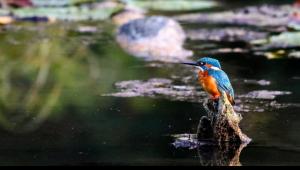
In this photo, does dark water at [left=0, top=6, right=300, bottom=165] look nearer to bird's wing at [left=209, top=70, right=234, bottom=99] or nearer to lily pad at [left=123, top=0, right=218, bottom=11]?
bird's wing at [left=209, top=70, right=234, bottom=99]

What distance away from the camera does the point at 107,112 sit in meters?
6.10

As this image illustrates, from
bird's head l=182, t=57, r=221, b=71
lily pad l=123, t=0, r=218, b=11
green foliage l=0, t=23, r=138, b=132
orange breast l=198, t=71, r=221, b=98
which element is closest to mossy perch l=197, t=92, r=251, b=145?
orange breast l=198, t=71, r=221, b=98

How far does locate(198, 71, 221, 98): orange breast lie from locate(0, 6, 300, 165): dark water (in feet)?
1.27

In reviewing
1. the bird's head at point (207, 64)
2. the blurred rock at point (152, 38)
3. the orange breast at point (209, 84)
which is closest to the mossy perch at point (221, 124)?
the orange breast at point (209, 84)

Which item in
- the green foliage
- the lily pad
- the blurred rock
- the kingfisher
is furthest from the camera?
the lily pad

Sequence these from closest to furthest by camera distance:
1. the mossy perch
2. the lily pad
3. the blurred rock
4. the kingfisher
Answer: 1. the mossy perch
2. the kingfisher
3. the blurred rock
4. the lily pad

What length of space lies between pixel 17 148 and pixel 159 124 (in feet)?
3.63

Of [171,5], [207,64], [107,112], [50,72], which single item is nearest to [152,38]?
[50,72]

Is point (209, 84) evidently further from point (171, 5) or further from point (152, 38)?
point (171, 5)

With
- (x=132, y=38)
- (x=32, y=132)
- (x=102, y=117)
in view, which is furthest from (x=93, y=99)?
(x=132, y=38)

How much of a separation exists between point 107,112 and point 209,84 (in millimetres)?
1264

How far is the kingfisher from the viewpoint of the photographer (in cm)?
503

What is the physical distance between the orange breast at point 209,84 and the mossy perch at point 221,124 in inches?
2.3

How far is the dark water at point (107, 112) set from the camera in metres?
4.92
